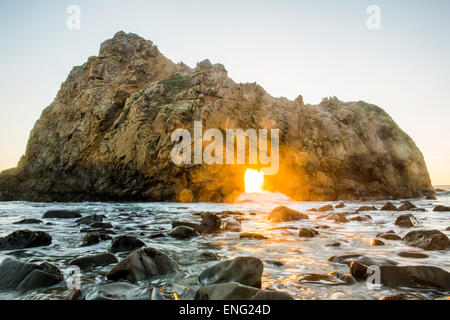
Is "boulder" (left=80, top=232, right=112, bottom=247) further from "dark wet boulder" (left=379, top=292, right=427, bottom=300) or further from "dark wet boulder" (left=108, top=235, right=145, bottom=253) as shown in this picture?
"dark wet boulder" (left=379, top=292, right=427, bottom=300)

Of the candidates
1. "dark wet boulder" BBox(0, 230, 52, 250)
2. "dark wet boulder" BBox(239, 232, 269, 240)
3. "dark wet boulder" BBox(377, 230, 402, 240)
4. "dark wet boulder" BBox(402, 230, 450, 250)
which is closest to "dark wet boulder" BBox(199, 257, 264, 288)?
"dark wet boulder" BBox(239, 232, 269, 240)

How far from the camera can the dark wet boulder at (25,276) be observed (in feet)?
9.43

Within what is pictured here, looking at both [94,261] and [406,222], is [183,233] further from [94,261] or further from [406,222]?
[406,222]

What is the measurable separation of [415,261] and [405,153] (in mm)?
31056

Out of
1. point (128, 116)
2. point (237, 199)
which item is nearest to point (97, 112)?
point (128, 116)

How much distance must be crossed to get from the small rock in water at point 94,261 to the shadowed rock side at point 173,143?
57.2 ft

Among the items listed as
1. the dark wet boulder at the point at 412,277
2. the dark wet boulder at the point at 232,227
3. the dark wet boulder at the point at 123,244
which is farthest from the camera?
the dark wet boulder at the point at 232,227

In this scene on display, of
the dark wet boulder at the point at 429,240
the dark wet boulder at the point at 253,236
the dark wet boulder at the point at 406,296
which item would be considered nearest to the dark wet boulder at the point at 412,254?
the dark wet boulder at the point at 429,240

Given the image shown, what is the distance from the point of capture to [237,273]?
120 inches

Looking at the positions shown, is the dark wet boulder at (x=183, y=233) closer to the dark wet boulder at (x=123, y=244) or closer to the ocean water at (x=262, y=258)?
the ocean water at (x=262, y=258)

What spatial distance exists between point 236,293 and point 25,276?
2558 mm

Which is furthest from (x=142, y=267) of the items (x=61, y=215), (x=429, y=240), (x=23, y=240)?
(x=61, y=215)

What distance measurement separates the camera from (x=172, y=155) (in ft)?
70.4

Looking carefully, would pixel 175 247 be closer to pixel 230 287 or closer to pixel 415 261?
pixel 230 287
